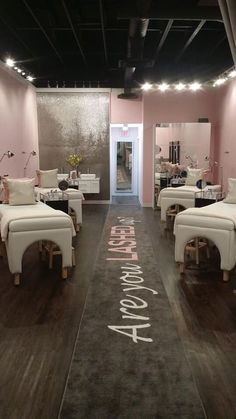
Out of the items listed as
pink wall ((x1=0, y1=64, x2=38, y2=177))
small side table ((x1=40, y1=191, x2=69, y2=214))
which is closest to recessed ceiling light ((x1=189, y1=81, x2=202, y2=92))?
pink wall ((x1=0, y1=64, x2=38, y2=177))

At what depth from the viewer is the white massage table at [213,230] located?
3.39 metres

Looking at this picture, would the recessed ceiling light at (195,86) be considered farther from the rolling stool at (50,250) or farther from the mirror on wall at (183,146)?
the rolling stool at (50,250)

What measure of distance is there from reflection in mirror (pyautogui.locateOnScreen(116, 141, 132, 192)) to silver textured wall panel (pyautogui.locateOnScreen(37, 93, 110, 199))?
1.27 metres

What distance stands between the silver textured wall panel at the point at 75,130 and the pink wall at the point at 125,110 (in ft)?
0.49

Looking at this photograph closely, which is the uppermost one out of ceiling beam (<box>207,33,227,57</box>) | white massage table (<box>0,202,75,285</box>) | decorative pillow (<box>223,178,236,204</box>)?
ceiling beam (<box>207,33,227,57</box>)

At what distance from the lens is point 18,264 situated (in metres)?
3.42

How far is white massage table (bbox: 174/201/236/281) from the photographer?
3389 mm

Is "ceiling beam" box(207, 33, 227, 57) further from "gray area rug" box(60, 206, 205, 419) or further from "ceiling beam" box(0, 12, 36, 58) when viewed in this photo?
"gray area rug" box(60, 206, 205, 419)

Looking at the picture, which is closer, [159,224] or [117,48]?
[159,224]

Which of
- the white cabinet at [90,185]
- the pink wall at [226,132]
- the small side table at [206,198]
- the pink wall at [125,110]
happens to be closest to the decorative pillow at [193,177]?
the pink wall at [226,132]

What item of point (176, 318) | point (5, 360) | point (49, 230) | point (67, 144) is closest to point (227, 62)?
point (67, 144)

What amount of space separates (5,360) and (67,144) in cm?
694

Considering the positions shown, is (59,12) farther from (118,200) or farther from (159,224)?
(118,200)

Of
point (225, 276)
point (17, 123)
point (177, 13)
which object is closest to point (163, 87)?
point (17, 123)
